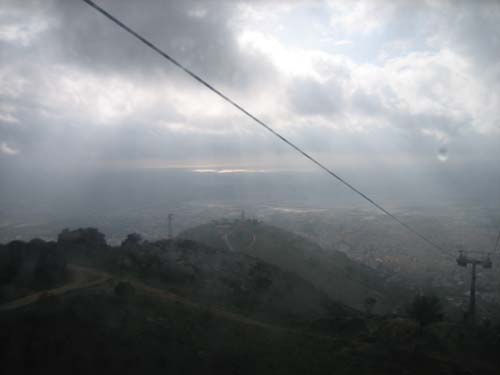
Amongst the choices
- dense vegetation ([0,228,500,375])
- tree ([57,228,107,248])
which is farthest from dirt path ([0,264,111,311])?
tree ([57,228,107,248])

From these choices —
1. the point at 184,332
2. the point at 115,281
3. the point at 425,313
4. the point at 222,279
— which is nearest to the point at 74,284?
the point at 115,281

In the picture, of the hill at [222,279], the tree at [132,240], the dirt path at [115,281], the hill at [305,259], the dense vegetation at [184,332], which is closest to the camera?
the dense vegetation at [184,332]

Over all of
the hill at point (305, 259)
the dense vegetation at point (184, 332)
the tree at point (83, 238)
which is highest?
the tree at point (83, 238)

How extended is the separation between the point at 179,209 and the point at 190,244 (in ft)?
237

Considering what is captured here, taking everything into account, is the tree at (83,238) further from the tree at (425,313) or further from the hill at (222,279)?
the tree at (425,313)

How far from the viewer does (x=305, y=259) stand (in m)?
46.2

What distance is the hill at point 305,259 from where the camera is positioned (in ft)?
124

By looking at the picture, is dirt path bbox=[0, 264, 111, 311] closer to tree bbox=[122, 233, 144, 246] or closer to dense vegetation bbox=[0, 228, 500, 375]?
dense vegetation bbox=[0, 228, 500, 375]

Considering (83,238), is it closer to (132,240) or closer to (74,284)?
(132,240)

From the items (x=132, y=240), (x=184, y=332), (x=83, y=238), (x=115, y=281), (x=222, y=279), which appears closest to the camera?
(x=184, y=332)

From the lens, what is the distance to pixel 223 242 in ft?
167

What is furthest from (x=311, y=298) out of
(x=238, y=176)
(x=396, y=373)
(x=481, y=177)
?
(x=481, y=177)

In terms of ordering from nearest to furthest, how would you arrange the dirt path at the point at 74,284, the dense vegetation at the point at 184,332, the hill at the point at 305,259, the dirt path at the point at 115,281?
the dense vegetation at the point at 184,332 → the dirt path at the point at 74,284 → the dirt path at the point at 115,281 → the hill at the point at 305,259

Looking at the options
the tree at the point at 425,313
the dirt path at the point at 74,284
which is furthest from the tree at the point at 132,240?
the tree at the point at 425,313
